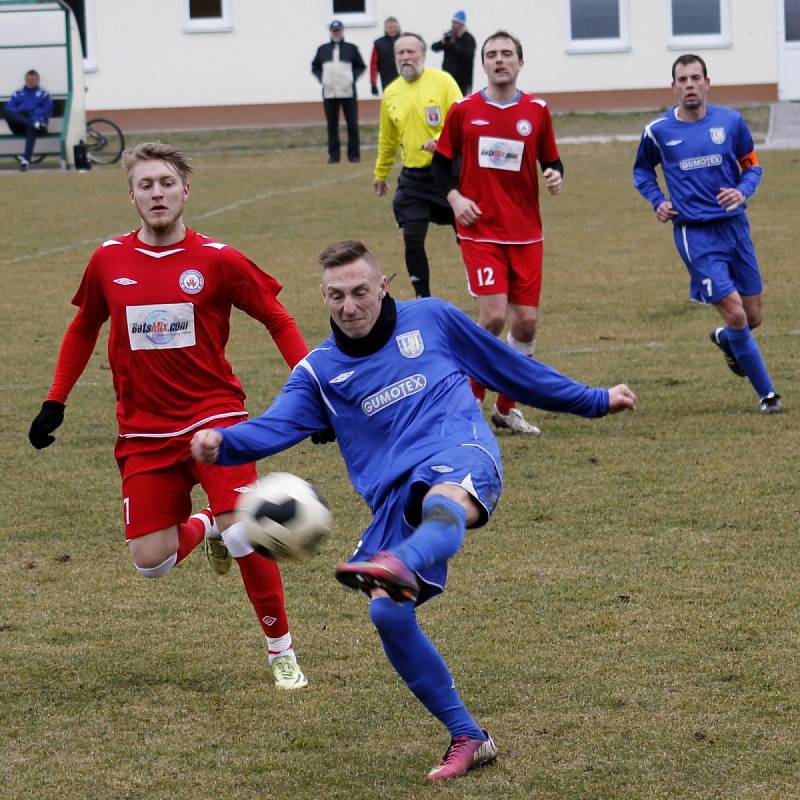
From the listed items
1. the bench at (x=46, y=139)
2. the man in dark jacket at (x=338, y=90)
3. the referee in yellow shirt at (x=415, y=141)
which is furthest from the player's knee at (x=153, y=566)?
the bench at (x=46, y=139)

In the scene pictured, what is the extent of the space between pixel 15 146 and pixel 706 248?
2114cm

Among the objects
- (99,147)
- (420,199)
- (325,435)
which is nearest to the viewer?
(325,435)

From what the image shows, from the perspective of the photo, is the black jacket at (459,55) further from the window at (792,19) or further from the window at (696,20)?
the window at (792,19)

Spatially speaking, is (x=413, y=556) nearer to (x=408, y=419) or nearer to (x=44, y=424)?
(x=408, y=419)

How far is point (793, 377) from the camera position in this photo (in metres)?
10.8

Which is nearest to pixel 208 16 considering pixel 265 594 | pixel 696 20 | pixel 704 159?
pixel 696 20

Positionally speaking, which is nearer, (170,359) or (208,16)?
(170,359)

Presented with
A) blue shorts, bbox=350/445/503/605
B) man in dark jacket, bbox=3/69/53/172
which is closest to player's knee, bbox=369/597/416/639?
blue shorts, bbox=350/445/503/605

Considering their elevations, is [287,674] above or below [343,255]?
below

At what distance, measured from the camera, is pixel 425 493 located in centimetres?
465

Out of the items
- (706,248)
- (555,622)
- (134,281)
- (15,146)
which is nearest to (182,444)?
(134,281)

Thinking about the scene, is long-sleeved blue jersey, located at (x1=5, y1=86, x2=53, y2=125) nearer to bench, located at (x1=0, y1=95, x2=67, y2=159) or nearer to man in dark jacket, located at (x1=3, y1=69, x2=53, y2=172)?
man in dark jacket, located at (x1=3, y1=69, x2=53, y2=172)

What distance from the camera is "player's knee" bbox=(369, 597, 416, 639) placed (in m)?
4.48

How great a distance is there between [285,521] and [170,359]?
4.22ft
